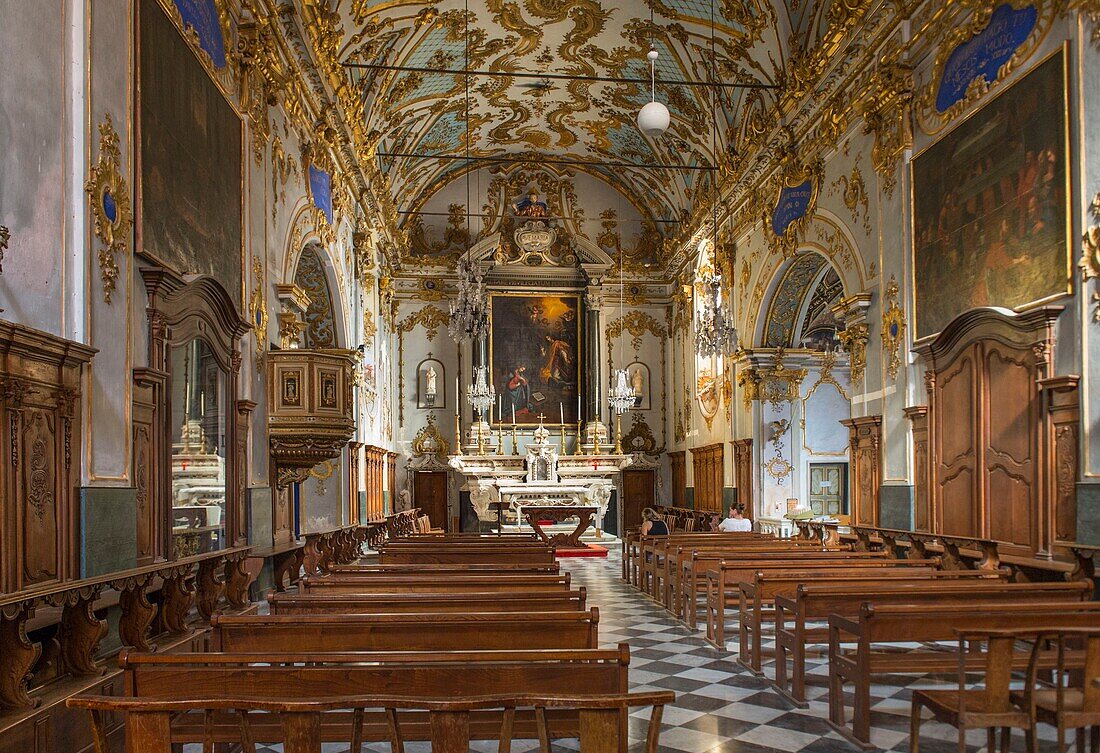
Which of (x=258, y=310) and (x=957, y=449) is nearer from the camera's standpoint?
(x=957, y=449)

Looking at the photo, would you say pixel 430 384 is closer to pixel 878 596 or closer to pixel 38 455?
pixel 38 455

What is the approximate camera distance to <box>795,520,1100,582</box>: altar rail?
7.57 metres

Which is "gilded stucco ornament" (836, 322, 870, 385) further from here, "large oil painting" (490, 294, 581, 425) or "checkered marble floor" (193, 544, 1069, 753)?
"large oil painting" (490, 294, 581, 425)

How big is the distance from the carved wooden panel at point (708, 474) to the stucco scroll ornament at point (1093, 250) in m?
12.3

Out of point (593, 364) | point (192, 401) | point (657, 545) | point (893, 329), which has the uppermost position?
point (593, 364)

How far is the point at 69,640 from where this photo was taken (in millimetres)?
4914

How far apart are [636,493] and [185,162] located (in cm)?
1927

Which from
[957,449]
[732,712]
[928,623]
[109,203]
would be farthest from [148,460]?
[957,449]

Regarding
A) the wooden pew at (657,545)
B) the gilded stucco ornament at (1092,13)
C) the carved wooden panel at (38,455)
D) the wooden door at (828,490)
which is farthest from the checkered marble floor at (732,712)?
the wooden door at (828,490)

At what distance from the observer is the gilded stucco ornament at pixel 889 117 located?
1162cm

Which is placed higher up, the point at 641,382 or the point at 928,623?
the point at 641,382

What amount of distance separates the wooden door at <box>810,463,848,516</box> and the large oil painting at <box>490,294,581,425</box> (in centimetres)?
816

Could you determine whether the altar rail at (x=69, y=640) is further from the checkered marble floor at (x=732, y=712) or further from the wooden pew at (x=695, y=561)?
the wooden pew at (x=695, y=561)

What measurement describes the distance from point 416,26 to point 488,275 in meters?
9.92
